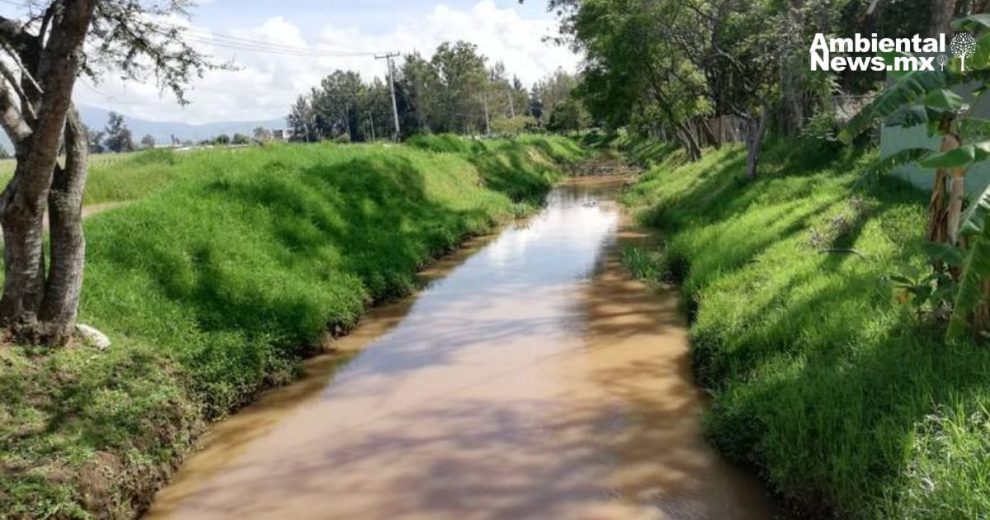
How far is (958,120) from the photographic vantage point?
5188 mm

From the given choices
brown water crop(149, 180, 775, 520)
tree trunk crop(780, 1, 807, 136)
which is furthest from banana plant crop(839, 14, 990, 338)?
tree trunk crop(780, 1, 807, 136)

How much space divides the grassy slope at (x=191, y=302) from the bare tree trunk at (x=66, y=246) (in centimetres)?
30

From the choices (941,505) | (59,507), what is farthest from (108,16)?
(941,505)

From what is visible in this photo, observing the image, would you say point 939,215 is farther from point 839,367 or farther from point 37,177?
point 37,177

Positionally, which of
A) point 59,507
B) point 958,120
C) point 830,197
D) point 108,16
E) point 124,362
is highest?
point 108,16

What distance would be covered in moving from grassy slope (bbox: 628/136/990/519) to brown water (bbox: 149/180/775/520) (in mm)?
468

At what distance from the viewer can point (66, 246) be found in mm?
6746

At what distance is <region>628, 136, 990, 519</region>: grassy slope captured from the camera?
13.6 ft

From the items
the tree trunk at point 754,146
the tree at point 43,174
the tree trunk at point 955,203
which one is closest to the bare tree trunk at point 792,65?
the tree trunk at point 754,146

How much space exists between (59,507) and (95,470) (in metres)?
0.51

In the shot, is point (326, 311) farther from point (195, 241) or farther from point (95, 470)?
point (95, 470)

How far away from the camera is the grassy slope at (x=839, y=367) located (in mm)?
4137

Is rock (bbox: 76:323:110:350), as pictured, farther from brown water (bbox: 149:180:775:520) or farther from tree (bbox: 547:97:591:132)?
tree (bbox: 547:97:591:132)

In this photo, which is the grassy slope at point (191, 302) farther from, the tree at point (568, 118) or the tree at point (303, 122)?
the tree at point (303, 122)
